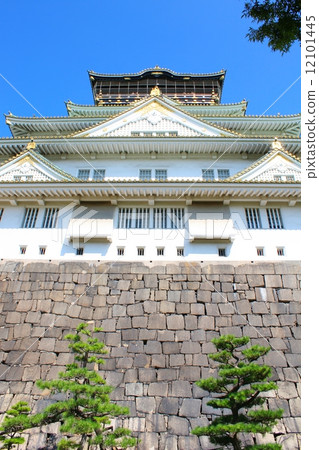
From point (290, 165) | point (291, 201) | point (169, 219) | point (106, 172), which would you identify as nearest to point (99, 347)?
point (169, 219)

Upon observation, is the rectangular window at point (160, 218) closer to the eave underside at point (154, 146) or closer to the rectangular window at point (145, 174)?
the rectangular window at point (145, 174)

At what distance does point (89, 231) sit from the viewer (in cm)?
1153

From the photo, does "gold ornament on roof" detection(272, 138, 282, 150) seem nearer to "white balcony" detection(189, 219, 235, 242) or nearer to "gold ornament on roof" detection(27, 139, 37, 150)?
"white balcony" detection(189, 219, 235, 242)

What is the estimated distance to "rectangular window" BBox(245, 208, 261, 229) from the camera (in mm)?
11812

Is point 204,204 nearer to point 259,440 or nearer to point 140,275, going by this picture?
point 140,275

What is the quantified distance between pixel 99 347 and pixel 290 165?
1056cm

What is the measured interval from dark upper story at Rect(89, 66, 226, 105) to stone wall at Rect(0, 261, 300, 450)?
51.9 ft

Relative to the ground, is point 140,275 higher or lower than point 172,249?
lower

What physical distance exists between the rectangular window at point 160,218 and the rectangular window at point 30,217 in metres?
4.45

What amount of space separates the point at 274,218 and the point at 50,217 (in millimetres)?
8234

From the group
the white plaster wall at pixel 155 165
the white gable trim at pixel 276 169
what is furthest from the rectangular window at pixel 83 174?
the white gable trim at pixel 276 169

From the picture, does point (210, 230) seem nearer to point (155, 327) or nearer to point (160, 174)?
point (155, 327)

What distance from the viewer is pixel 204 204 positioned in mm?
12258

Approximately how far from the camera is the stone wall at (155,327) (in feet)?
26.1
